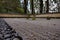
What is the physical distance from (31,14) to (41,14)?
12cm

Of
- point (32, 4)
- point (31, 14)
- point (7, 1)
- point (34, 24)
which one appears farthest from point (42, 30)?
point (7, 1)

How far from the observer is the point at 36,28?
4.76 ft

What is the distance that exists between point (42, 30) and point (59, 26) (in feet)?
0.66

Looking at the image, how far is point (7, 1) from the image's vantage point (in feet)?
4.98

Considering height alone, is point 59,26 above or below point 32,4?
below

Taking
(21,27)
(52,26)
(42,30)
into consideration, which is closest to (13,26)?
(21,27)

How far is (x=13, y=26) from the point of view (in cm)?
148

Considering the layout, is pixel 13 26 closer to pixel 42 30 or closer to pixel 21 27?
pixel 21 27

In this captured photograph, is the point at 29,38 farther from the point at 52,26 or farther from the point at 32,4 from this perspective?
the point at 32,4

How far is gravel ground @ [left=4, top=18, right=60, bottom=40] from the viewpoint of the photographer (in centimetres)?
140

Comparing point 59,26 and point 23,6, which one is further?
point 23,6

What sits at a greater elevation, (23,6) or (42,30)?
(23,6)

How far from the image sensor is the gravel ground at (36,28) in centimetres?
140

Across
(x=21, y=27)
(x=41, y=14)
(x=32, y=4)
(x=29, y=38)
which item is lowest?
(x=29, y=38)
